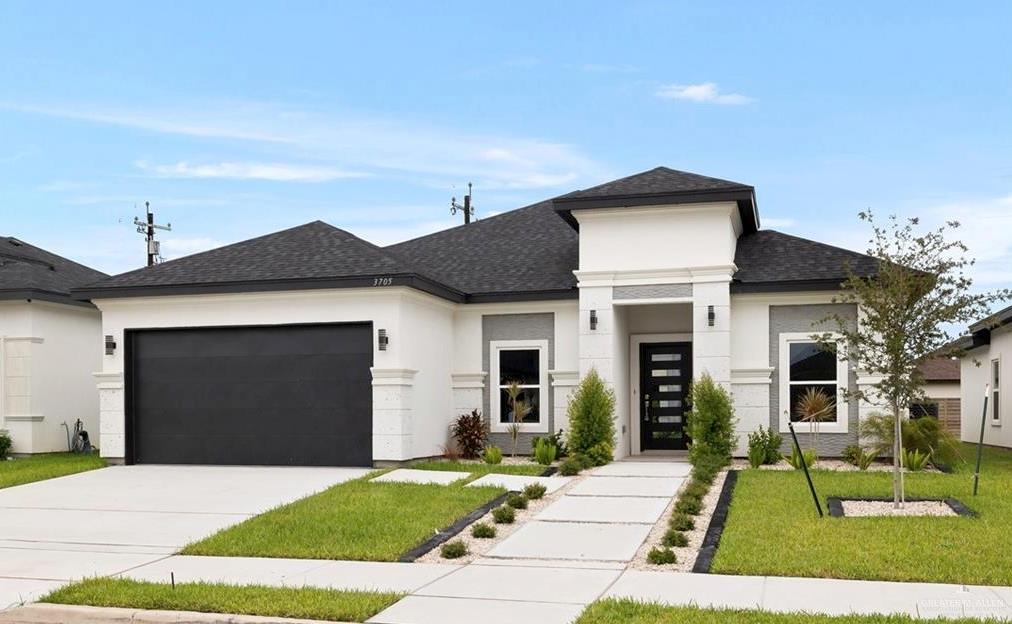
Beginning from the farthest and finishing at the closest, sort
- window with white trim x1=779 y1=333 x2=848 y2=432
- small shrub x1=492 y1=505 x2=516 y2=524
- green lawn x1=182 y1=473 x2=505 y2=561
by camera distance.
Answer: window with white trim x1=779 y1=333 x2=848 y2=432, small shrub x1=492 y1=505 x2=516 y2=524, green lawn x1=182 y1=473 x2=505 y2=561

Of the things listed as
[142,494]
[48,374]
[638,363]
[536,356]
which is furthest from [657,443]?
[48,374]

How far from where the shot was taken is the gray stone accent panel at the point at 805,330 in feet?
60.4

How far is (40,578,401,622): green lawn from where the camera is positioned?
26.1 ft

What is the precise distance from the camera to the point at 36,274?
23172mm

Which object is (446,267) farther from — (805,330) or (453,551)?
(453,551)

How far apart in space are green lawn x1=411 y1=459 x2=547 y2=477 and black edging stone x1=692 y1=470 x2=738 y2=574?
11.3 feet

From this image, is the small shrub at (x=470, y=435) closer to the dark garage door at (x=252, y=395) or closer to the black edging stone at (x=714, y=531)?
the dark garage door at (x=252, y=395)

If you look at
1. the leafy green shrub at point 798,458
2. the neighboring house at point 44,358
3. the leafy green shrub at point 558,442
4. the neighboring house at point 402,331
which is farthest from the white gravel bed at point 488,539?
the neighboring house at point 44,358

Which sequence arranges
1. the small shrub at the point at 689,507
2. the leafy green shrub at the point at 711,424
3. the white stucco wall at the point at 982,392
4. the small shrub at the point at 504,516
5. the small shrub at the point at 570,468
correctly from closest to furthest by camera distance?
the small shrub at the point at 504,516 < the small shrub at the point at 689,507 < the small shrub at the point at 570,468 < the leafy green shrub at the point at 711,424 < the white stucco wall at the point at 982,392

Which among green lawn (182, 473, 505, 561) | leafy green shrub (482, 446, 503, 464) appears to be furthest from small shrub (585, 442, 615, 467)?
green lawn (182, 473, 505, 561)

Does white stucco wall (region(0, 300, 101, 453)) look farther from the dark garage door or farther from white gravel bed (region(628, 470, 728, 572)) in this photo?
white gravel bed (region(628, 470, 728, 572))

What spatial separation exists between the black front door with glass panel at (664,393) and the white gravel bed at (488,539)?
21.3 feet

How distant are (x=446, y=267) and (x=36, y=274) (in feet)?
31.3

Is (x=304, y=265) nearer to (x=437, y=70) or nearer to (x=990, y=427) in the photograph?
(x=437, y=70)
